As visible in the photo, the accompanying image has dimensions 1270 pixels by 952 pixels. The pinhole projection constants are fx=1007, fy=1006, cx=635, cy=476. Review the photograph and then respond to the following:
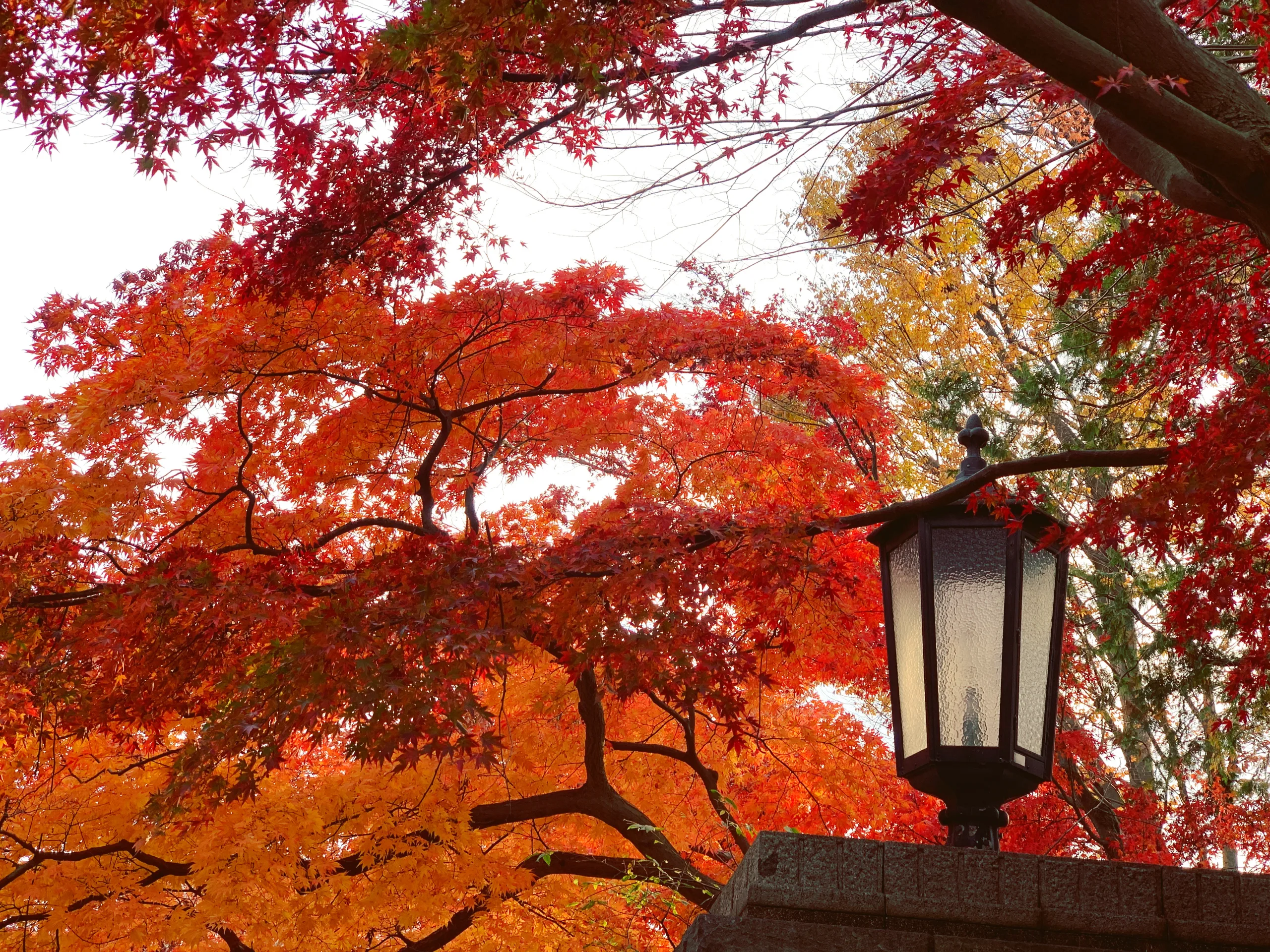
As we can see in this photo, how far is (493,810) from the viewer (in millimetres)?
6562

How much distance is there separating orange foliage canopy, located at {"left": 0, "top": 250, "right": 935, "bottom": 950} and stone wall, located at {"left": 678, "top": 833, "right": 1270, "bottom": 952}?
7.18ft

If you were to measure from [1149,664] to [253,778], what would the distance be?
6521 millimetres

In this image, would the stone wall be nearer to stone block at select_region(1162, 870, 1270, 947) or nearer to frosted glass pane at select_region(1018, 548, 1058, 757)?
stone block at select_region(1162, 870, 1270, 947)

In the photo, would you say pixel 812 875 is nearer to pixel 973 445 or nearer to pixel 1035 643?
pixel 1035 643

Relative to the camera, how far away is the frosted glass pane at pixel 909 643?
2.85 m

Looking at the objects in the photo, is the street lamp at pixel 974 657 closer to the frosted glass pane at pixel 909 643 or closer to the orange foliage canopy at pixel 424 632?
the frosted glass pane at pixel 909 643

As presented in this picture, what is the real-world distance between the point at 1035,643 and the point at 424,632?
2.58m

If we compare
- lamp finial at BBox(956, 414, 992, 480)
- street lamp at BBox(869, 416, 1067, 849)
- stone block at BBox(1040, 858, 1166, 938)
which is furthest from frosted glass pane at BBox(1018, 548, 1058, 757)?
stone block at BBox(1040, 858, 1166, 938)

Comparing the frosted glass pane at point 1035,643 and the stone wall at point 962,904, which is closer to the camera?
the stone wall at point 962,904

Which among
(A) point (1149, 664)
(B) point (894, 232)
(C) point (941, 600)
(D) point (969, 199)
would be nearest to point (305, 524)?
(B) point (894, 232)

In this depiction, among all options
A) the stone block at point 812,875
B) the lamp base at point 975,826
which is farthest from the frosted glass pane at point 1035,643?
the stone block at point 812,875

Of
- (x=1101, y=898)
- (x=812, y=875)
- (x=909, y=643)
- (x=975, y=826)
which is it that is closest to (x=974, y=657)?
(x=909, y=643)

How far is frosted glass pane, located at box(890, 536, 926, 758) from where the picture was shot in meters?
2.85

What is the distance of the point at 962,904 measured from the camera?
208 cm
